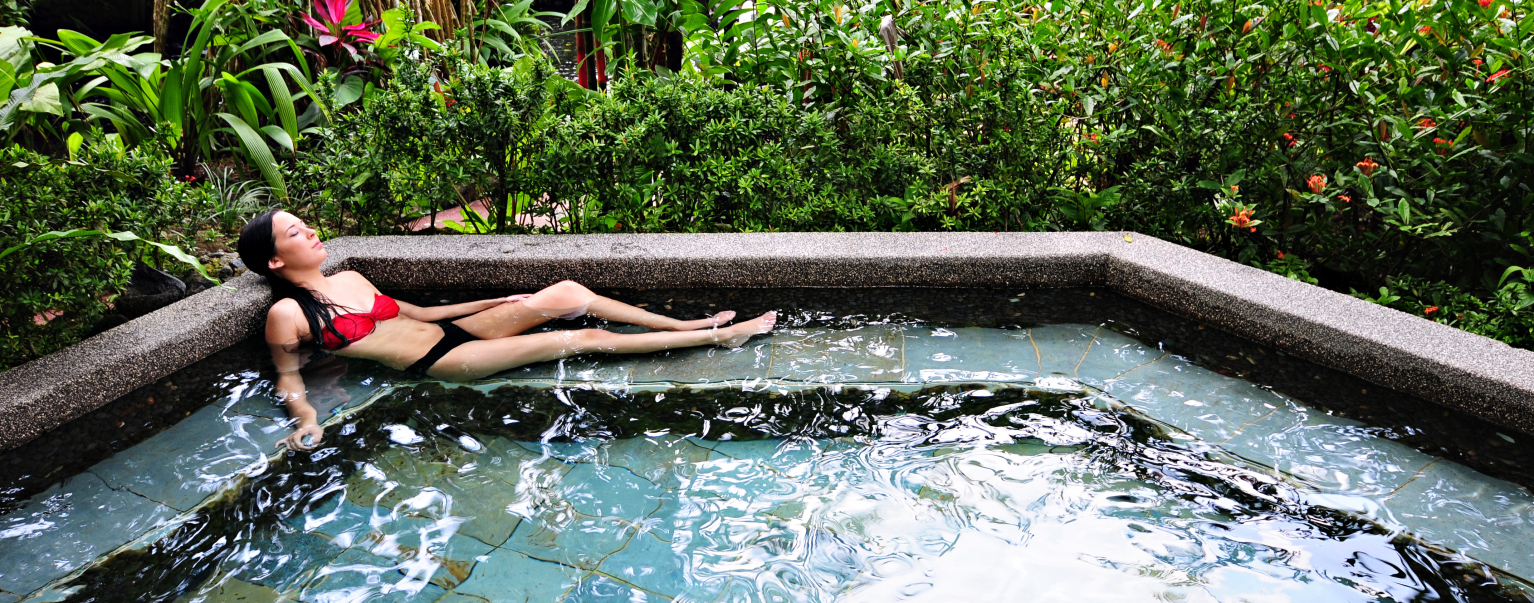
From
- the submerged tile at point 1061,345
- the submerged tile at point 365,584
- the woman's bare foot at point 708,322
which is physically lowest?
the submerged tile at point 365,584

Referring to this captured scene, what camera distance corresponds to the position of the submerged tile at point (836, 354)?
11.2 feet

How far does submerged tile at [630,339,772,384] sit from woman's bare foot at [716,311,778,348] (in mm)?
38

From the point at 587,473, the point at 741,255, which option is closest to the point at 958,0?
the point at 741,255

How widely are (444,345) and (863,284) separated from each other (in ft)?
6.18

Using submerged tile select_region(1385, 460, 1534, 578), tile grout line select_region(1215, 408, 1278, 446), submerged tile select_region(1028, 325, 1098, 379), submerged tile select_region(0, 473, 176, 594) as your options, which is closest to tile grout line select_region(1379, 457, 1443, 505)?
submerged tile select_region(1385, 460, 1534, 578)

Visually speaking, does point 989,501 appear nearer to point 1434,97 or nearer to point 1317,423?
point 1317,423

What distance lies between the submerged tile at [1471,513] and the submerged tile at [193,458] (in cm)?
361

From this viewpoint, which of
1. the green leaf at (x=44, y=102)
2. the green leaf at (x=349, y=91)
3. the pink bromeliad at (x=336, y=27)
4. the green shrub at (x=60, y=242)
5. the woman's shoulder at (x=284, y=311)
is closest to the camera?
the green shrub at (x=60, y=242)

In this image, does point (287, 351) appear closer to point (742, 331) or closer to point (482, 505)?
point (482, 505)

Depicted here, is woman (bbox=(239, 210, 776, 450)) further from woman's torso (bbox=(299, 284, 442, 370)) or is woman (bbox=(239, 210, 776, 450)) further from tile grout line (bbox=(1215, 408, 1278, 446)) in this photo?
tile grout line (bbox=(1215, 408, 1278, 446))

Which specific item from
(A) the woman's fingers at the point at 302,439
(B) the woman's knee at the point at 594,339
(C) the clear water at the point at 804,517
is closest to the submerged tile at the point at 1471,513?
(C) the clear water at the point at 804,517

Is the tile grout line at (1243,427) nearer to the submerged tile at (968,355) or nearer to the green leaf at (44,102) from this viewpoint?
the submerged tile at (968,355)

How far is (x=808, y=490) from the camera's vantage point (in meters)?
2.73

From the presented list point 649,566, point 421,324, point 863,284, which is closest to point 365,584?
point 649,566
